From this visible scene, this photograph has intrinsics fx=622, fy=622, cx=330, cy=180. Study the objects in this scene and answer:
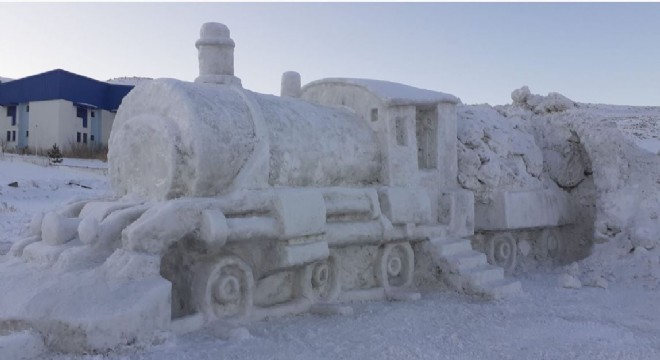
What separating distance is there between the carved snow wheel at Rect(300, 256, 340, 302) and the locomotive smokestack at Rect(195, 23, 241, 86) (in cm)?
254

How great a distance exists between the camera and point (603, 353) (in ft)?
15.7

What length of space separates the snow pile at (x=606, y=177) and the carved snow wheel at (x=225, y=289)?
4755 millimetres

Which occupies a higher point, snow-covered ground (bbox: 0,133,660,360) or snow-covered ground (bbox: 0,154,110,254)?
snow-covered ground (bbox: 0,154,110,254)

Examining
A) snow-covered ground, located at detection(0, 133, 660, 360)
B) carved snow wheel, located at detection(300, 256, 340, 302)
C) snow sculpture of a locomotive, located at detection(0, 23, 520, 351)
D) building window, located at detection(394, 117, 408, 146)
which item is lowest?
snow-covered ground, located at detection(0, 133, 660, 360)

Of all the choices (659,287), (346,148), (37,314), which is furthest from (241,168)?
(659,287)

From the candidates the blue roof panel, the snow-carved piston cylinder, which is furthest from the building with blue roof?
the snow-carved piston cylinder

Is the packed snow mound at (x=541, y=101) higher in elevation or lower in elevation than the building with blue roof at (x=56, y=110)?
lower

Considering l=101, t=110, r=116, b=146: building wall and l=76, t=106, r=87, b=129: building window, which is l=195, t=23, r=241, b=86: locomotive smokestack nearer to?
l=76, t=106, r=87, b=129: building window

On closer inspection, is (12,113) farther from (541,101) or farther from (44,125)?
(541,101)

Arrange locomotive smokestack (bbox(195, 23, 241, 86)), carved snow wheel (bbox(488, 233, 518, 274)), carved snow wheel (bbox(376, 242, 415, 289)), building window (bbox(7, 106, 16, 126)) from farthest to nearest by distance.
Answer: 1. building window (bbox(7, 106, 16, 126))
2. carved snow wheel (bbox(488, 233, 518, 274))
3. locomotive smokestack (bbox(195, 23, 241, 86))
4. carved snow wheel (bbox(376, 242, 415, 289))

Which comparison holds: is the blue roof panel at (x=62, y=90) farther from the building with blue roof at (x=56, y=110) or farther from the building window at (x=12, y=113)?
the building window at (x=12, y=113)

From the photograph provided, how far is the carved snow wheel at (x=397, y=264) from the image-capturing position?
6926mm

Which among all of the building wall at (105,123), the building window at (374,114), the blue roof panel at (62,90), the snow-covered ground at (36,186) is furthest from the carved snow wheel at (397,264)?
the building wall at (105,123)

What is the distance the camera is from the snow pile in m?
8.12
